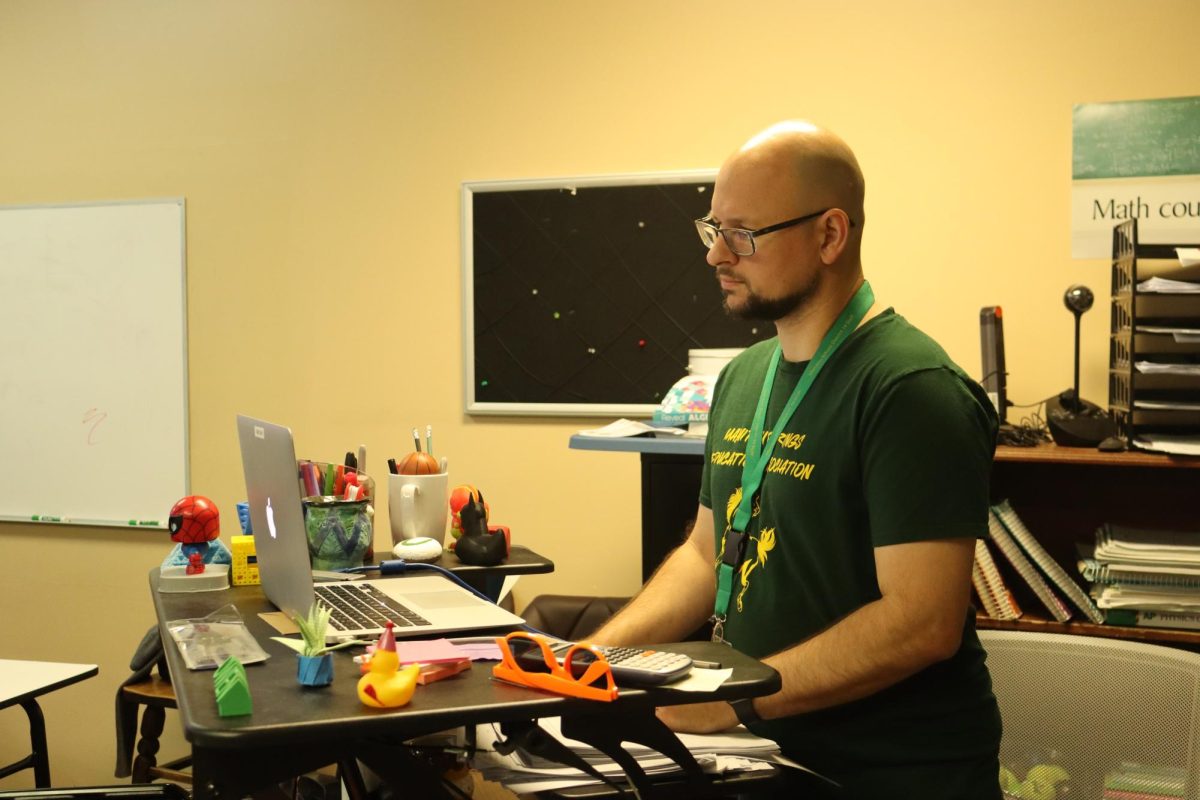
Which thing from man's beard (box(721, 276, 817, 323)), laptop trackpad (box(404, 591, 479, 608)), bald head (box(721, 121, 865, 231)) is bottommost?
laptop trackpad (box(404, 591, 479, 608))

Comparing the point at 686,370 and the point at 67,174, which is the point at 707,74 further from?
the point at 67,174

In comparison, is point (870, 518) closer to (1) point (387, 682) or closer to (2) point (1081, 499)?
(1) point (387, 682)

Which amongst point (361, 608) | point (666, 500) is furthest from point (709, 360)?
point (361, 608)

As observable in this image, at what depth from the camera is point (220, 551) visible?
6.19 feet

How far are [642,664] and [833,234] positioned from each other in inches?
33.9

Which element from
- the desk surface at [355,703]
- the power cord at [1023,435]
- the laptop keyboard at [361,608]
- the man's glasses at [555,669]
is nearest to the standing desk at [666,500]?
the power cord at [1023,435]

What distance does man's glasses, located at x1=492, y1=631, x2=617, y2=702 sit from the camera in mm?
1013

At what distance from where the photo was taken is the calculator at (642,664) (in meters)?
1.04

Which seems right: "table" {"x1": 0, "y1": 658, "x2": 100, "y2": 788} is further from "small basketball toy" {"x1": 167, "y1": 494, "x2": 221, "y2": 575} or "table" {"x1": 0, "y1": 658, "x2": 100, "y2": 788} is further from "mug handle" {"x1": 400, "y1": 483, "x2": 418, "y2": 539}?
Answer: "mug handle" {"x1": 400, "y1": 483, "x2": 418, "y2": 539}

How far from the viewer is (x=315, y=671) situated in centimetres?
106

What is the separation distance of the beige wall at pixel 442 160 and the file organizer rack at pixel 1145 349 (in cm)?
27

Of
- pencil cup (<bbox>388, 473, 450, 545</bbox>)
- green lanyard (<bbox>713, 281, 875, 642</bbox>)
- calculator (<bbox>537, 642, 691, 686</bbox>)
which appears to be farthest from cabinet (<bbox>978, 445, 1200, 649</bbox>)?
calculator (<bbox>537, 642, 691, 686</bbox>)

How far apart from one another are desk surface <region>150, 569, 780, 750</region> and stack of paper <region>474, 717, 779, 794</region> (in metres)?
0.13

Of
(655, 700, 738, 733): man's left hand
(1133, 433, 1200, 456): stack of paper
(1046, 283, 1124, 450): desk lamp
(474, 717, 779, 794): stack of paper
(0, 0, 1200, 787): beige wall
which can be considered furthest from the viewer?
(0, 0, 1200, 787): beige wall
